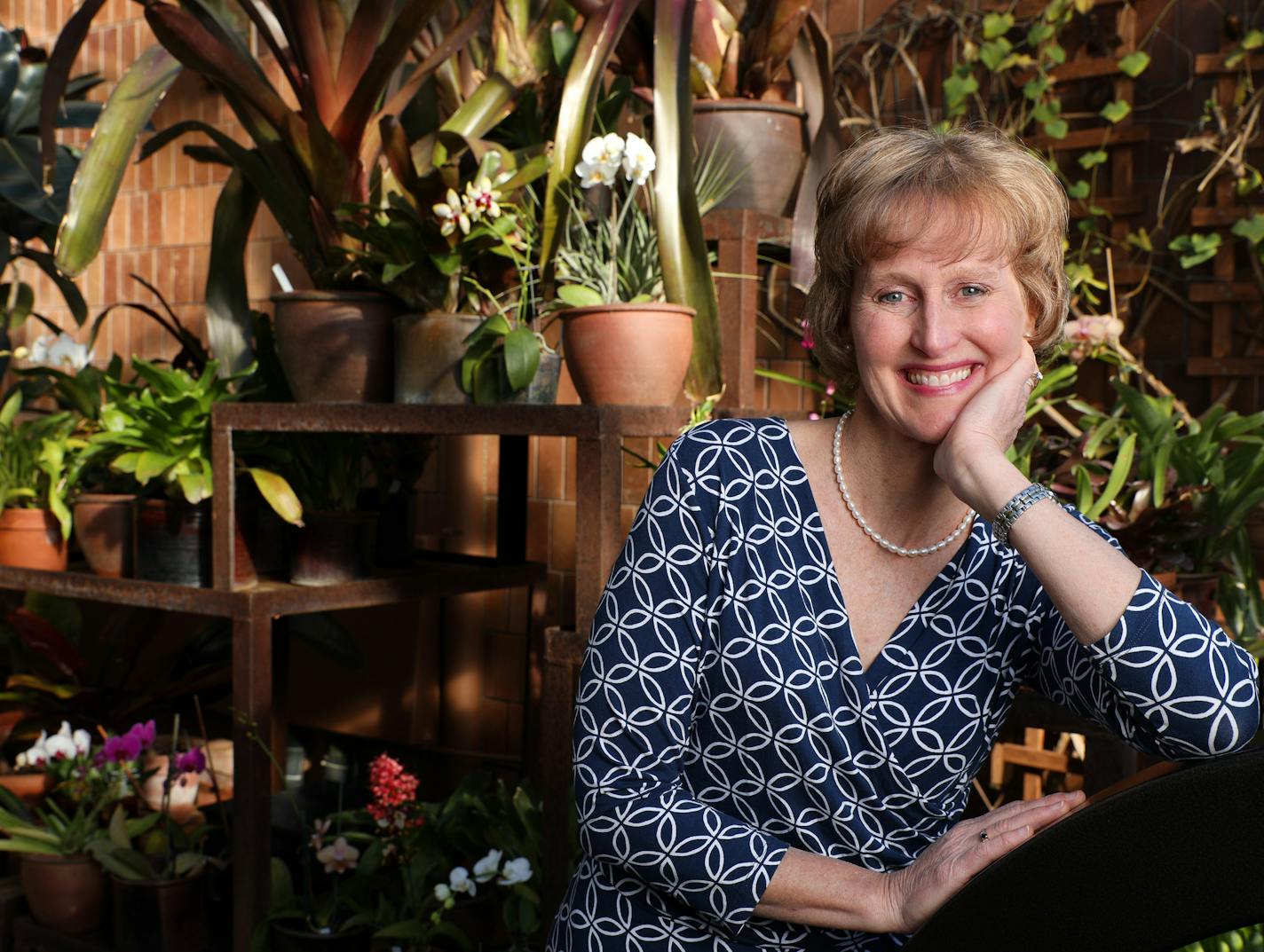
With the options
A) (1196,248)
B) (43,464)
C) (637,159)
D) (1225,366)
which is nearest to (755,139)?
(637,159)

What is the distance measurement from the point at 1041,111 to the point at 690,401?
1.12 meters

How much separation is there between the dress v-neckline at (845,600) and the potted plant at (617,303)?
63 cm

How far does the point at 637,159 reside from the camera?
204 centimetres

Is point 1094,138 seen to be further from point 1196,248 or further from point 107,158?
point 107,158

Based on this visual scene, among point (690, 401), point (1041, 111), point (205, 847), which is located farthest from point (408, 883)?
point (1041, 111)

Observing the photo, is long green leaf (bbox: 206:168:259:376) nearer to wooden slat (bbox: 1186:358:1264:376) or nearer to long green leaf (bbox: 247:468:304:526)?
long green leaf (bbox: 247:468:304:526)

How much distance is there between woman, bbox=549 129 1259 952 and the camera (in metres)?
1.20

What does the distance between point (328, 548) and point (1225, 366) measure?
1777 mm

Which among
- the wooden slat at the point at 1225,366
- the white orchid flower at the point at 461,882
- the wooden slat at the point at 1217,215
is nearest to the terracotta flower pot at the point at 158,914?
the white orchid flower at the point at 461,882

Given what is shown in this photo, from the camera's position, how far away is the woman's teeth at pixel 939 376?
4.27 ft

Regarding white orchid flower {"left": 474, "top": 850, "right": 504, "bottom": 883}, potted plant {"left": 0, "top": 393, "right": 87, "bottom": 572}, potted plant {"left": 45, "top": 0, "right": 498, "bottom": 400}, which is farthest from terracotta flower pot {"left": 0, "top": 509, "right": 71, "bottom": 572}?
white orchid flower {"left": 474, "top": 850, "right": 504, "bottom": 883}

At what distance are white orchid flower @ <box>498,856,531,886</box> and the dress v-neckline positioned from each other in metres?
1.05

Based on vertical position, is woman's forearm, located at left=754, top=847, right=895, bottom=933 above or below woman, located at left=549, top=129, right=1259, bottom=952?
below

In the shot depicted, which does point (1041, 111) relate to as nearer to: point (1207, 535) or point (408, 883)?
point (1207, 535)
